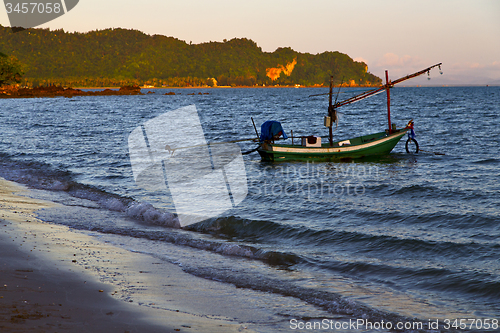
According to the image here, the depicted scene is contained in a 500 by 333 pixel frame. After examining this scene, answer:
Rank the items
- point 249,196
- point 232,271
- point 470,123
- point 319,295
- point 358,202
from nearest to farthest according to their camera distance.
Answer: point 319,295 → point 232,271 → point 358,202 → point 249,196 → point 470,123

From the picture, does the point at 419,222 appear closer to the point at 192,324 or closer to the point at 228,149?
the point at 192,324

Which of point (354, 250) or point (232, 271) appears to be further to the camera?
point (354, 250)

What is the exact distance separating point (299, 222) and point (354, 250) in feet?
9.71

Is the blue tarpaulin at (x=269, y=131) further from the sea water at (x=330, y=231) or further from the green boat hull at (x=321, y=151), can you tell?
the sea water at (x=330, y=231)

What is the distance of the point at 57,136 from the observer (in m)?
41.7

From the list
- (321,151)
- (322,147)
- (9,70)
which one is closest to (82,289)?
(321,151)

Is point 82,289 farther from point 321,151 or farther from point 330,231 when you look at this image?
point 321,151

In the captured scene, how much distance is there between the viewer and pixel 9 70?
128 m

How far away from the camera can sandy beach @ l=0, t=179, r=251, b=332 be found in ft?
19.8

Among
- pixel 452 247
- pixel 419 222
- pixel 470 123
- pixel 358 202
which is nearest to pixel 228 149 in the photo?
pixel 358 202

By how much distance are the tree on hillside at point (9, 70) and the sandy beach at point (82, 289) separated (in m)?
136

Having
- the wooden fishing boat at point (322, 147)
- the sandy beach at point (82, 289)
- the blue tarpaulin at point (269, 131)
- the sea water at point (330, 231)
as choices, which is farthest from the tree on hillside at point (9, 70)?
the sandy beach at point (82, 289)

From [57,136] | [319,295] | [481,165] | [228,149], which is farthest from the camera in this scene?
[57,136]

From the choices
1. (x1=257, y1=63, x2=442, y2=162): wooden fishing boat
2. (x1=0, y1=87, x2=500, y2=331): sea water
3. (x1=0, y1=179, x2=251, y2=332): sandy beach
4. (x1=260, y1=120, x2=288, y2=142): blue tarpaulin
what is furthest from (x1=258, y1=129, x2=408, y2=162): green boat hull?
(x1=0, y1=179, x2=251, y2=332): sandy beach
